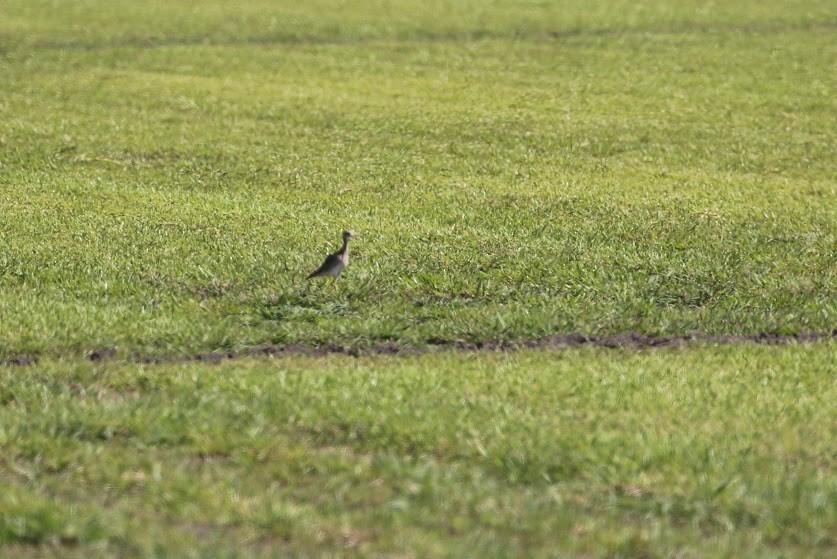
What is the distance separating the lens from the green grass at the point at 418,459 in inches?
317

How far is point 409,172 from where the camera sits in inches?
961

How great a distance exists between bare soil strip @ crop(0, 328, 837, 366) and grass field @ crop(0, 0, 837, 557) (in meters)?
0.12

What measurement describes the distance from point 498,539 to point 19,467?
135 inches

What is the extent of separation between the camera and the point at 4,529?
7.84m

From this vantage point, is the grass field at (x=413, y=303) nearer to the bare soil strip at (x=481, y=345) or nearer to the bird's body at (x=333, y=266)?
the bare soil strip at (x=481, y=345)

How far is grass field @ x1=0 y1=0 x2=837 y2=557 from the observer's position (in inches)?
340

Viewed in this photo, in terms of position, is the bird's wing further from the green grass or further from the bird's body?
the green grass

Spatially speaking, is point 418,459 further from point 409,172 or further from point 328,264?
point 409,172

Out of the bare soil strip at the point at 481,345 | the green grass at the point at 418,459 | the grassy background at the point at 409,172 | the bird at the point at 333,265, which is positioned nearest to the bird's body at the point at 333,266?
the bird at the point at 333,265

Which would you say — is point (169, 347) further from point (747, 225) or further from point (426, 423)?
point (747, 225)

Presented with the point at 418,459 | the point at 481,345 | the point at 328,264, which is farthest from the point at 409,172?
the point at 418,459

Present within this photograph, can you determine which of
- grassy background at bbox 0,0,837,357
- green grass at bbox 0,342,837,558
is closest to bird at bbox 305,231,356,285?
grassy background at bbox 0,0,837,357

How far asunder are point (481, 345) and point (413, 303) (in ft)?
5.57

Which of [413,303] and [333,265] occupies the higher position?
[333,265]
